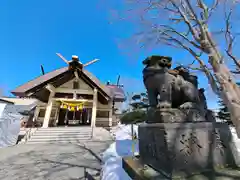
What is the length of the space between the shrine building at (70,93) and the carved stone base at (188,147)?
893cm

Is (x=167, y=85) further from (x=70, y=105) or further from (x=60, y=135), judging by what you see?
(x=70, y=105)

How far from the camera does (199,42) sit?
4.87 metres

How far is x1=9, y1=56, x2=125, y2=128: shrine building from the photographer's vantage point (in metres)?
10.7

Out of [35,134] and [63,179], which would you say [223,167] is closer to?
[63,179]

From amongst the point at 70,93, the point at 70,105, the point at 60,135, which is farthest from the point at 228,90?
the point at 70,93

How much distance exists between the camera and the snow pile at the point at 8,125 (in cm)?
670

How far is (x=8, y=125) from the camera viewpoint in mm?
7105

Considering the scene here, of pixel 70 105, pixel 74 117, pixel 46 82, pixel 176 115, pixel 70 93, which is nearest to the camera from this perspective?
pixel 176 115

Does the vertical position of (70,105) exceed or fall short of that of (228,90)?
it exceeds it

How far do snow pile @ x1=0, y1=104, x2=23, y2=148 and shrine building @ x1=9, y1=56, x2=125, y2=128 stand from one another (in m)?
2.52

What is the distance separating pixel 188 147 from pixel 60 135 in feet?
27.9

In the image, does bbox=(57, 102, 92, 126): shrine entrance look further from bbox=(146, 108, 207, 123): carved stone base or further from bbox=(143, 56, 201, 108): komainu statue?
bbox=(146, 108, 207, 123): carved stone base

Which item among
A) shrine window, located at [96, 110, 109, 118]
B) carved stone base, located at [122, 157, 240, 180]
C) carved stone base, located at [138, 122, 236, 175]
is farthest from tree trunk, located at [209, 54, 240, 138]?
shrine window, located at [96, 110, 109, 118]

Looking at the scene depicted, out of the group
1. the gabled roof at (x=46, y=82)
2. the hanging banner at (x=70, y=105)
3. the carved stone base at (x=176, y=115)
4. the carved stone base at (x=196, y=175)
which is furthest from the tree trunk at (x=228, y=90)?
the hanging banner at (x=70, y=105)
